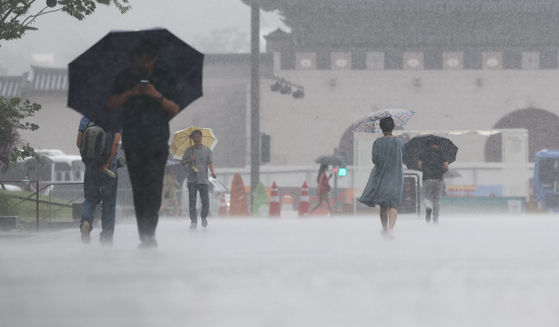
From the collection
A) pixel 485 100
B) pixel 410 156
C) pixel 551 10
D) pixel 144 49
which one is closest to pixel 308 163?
pixel 485 100

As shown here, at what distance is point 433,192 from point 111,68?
761 cm

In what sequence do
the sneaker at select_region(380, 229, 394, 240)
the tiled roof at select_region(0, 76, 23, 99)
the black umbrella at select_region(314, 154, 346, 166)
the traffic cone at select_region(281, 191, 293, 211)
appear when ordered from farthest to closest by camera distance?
the tiled roof at select_region(0, 76, 23, 99)
the traffic cone at select_region(281, 191, 293, 211)
the black umbrella at select_region(314, 154, 346, 166)
the sneaker at select_region(380, 229, 394, 240)

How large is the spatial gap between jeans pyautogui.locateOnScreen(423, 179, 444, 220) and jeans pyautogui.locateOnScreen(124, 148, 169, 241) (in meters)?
7.41

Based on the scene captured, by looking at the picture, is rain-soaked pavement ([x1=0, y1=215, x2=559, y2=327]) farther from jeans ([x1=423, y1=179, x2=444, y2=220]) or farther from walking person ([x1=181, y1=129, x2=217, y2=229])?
jeans ([x1=423, y1=179, x2=444, y2=220])

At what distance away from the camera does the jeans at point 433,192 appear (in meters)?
13.2

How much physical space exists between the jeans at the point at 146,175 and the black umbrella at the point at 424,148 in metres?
7.35

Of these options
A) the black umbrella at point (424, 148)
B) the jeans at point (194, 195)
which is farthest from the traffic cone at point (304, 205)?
the jeans at point (194, 195)

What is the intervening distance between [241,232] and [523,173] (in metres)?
12.2

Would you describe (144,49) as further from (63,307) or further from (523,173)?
(523,173)

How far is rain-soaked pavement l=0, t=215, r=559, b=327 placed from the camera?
3883 mm

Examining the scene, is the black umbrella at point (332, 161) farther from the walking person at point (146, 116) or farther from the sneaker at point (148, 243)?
the walking person at point (146, 116)

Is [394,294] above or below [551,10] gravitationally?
below

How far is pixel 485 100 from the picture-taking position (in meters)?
38.3

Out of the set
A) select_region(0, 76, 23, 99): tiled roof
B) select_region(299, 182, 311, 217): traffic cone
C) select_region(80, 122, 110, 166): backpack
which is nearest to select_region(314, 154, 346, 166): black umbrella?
select_region(299, 182, 311, 217): traffic cone
